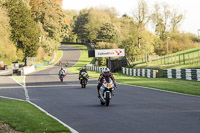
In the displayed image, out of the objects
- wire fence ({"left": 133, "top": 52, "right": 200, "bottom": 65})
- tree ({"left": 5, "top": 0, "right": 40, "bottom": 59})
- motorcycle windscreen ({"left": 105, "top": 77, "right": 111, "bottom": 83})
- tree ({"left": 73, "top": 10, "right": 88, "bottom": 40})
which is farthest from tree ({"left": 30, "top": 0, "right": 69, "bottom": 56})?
motorcycle windscreen ({"left": 105, "top": 77, "right": 111, "bottom": 83})

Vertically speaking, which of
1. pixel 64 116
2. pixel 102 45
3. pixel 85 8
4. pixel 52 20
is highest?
pixel 85 8

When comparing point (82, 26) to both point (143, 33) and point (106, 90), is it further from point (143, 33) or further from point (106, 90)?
point (106, 90)

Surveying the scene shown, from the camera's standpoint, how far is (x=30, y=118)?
36.1ft

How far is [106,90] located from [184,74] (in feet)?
73.3

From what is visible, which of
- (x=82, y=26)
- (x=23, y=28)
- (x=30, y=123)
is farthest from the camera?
(x=82, y=26)

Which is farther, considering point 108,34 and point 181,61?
point 108,34

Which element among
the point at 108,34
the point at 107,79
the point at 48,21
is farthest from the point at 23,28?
the point at 107,79

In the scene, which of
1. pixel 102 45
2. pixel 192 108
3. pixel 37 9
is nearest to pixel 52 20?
pixel 37 9

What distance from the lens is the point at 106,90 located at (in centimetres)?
1519

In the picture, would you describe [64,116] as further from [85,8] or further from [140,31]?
[85,8]

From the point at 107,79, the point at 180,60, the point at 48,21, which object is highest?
Result: the point at 48,21

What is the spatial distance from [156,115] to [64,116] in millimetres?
3044

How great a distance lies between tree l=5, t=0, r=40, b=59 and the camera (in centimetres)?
7225

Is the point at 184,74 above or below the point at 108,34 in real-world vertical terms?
below
